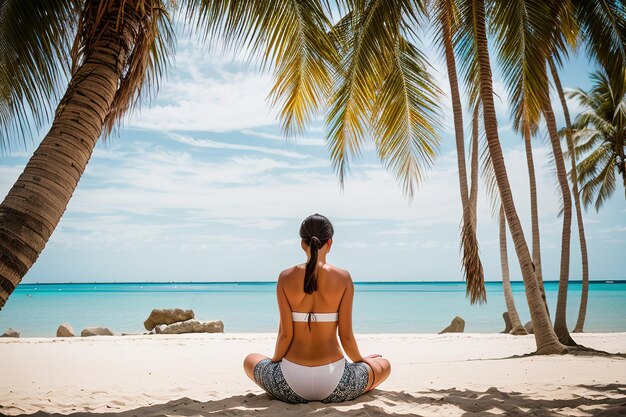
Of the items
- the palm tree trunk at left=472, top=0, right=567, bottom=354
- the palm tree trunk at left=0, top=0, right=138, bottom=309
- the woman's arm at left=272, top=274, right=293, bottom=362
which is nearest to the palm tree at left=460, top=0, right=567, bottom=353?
the palm tree trunk at left=472, top=0, right=567, bottom=354

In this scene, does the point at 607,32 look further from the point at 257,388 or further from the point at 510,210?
the point at 257,388

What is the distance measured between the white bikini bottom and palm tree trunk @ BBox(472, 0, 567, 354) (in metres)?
4.25

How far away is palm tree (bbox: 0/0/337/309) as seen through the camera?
304 centimetres

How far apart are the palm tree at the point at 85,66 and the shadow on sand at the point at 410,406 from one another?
1.55m

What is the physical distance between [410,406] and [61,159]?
2.99m

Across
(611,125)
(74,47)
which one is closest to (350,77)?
(74,47)

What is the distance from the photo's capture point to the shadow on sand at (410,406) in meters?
3.47

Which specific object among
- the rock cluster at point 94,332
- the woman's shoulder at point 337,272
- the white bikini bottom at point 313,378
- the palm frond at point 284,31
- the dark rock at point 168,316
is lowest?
the rock cluster at point 94,332

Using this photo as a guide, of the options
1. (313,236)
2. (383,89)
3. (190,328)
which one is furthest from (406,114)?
(190,328)

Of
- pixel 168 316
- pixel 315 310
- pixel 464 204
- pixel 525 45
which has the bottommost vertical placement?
pixel 168 316

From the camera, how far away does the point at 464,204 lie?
7.56m

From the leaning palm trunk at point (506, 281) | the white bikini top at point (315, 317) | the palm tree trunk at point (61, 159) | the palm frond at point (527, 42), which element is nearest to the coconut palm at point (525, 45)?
the palm frond at point (527, 42)

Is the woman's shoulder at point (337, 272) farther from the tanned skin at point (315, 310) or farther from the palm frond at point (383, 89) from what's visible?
the palm frond at point (383, 89)

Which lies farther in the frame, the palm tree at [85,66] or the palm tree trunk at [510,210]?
the palm tree trunk at [510,210]
